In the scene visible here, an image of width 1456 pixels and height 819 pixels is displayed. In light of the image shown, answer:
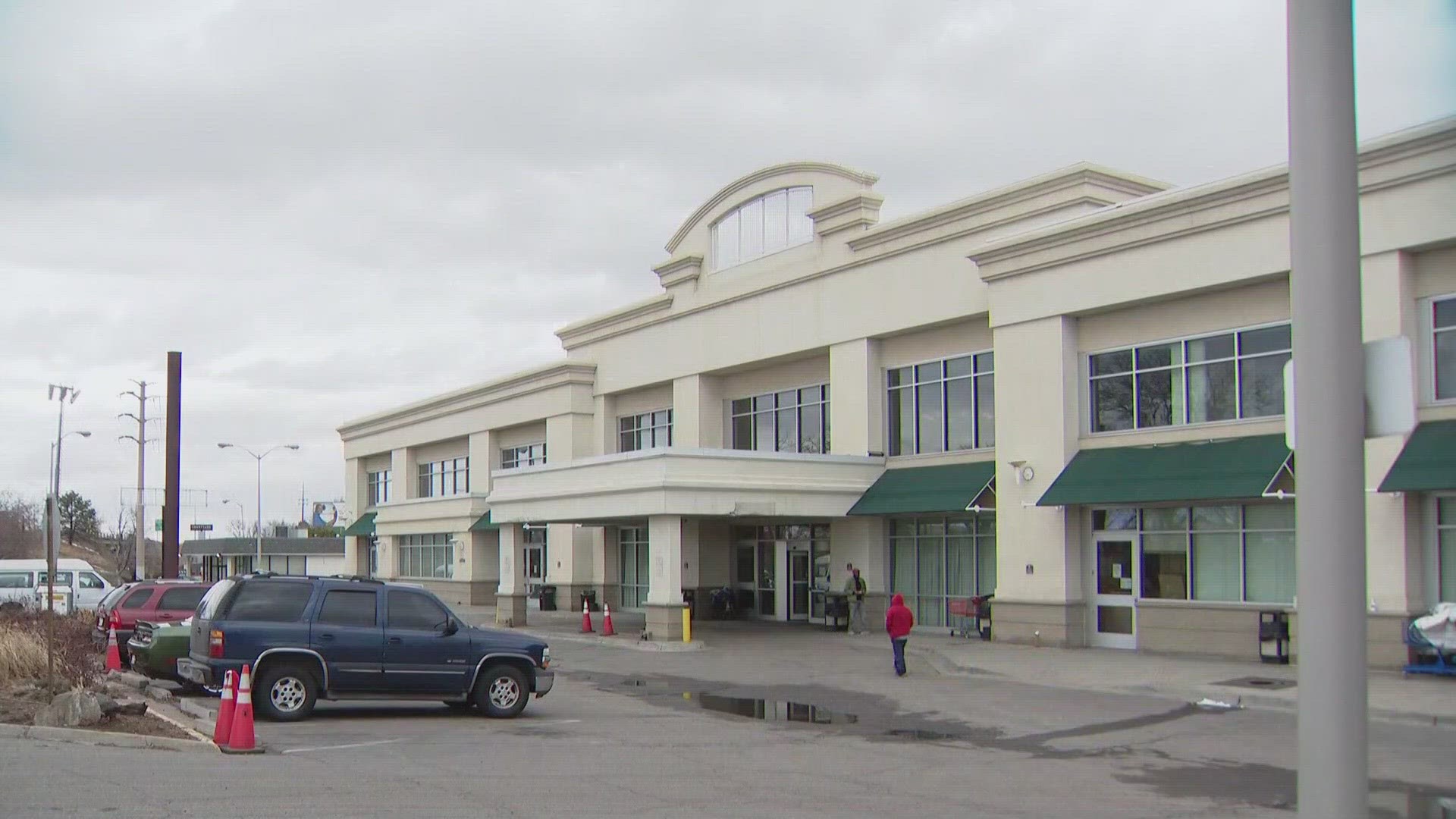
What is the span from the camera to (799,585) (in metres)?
37.0

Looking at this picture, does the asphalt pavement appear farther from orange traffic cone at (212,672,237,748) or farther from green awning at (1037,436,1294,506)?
green awning at (1037,436,1294,506)

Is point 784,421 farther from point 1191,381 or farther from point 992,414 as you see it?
point 1191,381

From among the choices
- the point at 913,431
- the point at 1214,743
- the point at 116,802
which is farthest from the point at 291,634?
the point at 913,431

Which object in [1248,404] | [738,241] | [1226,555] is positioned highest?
[738,241]

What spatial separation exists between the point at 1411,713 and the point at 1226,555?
8314mm

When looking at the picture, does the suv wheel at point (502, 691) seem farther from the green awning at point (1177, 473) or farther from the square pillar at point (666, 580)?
the green awning at point (1177, 473)

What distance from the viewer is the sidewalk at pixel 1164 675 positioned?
17.5 metres

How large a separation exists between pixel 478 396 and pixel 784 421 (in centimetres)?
1851

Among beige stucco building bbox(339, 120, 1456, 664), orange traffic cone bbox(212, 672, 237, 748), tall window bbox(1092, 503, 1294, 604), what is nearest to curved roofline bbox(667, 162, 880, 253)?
beige stucco building bbox(339, 120, 1456, 664)

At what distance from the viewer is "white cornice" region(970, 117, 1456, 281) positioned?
23.1 m

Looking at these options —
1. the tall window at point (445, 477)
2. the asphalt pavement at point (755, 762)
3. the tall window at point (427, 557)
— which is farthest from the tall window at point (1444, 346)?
the tall window at point (445, 477)

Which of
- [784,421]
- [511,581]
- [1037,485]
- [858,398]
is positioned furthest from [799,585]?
[1037,485]

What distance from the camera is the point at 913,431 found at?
3281 centimetres

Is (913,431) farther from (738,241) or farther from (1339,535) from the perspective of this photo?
(1339,535)
